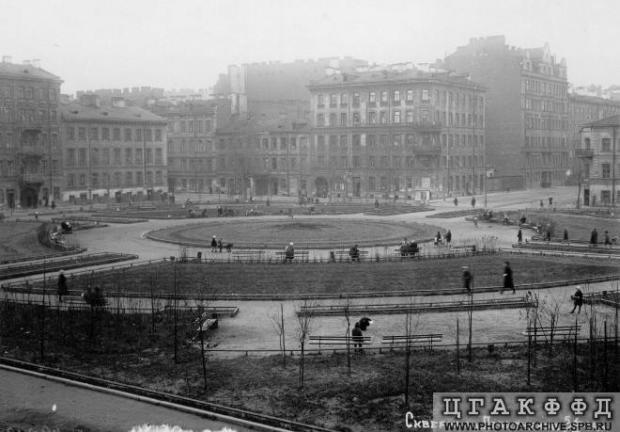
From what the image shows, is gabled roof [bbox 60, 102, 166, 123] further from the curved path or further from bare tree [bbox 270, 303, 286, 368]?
the curved path

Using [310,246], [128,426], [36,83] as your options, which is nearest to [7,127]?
[36,83]

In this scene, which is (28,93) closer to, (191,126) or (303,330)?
(191,126)

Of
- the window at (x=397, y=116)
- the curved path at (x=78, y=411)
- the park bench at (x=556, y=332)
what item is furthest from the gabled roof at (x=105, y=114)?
the park bench at (x=556, y=332)

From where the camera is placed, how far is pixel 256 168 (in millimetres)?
117000

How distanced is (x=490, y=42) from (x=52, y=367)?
358 ft

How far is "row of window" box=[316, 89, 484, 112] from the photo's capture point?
104 m

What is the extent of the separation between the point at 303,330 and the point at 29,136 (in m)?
76.6

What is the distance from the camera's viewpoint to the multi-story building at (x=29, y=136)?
8906cm

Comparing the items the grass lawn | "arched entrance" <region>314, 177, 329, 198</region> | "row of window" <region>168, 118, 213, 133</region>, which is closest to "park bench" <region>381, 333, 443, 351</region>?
the grass lawn

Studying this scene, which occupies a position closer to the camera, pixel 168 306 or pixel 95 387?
pixel 95 387

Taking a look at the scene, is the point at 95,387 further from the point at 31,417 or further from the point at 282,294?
the point at 282,294

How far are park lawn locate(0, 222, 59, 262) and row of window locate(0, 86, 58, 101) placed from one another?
2394cm

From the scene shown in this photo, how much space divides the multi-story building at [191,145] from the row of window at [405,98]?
66.9 ft

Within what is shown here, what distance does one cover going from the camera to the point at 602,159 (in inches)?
3381
